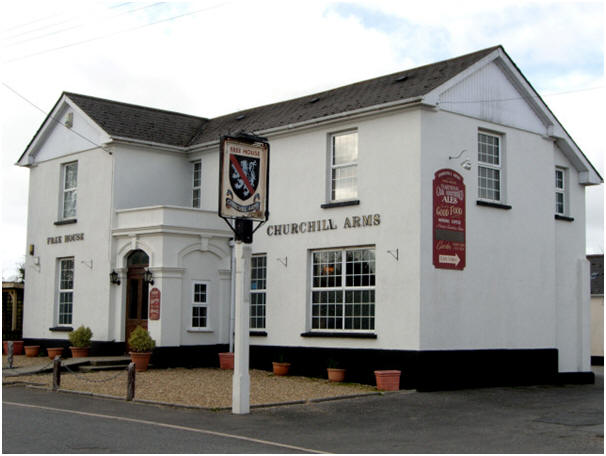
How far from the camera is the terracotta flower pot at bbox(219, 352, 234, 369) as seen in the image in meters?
22.9

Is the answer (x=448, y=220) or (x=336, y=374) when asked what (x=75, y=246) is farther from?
(x=448, y=220)

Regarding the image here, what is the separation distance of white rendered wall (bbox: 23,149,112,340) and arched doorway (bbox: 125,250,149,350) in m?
0.68

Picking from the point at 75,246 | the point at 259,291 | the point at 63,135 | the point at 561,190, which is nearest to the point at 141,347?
the point at 259,291

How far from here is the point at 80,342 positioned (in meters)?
24.4

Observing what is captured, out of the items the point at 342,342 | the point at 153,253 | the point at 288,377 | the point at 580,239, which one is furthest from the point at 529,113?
the point at 153,253

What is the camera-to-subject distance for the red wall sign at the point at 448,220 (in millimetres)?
19750

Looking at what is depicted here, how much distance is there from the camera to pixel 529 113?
892 inches

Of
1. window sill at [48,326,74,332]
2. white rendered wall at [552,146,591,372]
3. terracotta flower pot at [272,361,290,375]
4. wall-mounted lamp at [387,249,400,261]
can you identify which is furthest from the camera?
window sill at [48,326,74,332]

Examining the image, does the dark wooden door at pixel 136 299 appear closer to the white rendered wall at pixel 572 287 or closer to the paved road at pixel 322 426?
the paved road at pixel 322 426

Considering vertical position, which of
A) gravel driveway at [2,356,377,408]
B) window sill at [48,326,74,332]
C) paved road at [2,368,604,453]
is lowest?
paved road at [2,368,604,453]

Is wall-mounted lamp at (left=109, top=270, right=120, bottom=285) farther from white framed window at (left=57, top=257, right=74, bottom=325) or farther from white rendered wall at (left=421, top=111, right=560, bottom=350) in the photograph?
white rendered wall at (left=421, top=111, right=560, bottom=350)

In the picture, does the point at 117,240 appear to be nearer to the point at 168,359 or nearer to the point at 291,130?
the point at 168,359

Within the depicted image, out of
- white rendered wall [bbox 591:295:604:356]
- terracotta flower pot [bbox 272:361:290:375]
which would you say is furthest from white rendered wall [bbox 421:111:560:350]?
white rendered wall [bbox 591:295:604:356]

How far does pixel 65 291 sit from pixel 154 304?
5023 mm
